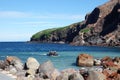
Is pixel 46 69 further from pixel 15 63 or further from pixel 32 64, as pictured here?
pixel 15 63

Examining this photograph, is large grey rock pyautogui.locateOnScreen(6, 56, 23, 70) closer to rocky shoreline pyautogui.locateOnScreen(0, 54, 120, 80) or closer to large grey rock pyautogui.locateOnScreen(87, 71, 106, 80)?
rocky shoreline pyautogui.locateOnScreen(0, 54, 120, 80)

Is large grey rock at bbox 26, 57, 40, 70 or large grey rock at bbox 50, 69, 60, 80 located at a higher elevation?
large grey rock at bbox 26, 57, 40, 70

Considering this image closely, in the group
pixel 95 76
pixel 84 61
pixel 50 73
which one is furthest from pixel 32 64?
pixel 84 61

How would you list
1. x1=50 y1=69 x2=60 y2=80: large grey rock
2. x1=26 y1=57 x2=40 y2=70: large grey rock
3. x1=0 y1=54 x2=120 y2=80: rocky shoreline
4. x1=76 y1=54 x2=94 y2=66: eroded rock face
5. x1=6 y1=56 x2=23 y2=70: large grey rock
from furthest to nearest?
x1=76 y1=54 x2=94 y2=66: eroded rock face
x1=6 y1=56 x2=23 y2=70: large grey rock
x1=26 y1=57 x2=40 y2=70: large grey rock
x1=50 y1=69 x2=60 y2=80: large grey rock
x1=0 y1=54 x2=120 y2=80: rocky shoreline

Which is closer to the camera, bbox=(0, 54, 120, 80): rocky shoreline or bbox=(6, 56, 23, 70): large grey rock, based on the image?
bbox=(0, 54, 120, 80): rocky shoreline

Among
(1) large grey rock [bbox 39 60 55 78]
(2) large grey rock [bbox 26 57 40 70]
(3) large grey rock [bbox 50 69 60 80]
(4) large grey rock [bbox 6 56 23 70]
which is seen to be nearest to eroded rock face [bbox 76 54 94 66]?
(4) large grey rock [bbox 6 56 23 70]

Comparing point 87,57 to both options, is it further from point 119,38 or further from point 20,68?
point 119,38

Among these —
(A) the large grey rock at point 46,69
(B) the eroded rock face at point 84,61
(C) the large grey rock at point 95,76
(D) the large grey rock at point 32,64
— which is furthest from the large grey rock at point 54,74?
(B) the eroded rock face at point 84,61

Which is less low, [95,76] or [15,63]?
[15,63]

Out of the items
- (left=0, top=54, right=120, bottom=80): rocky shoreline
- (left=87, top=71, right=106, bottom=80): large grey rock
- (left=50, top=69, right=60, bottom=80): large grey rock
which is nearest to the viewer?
(left=87, top=71, right=106, bottom=80): large grey rock

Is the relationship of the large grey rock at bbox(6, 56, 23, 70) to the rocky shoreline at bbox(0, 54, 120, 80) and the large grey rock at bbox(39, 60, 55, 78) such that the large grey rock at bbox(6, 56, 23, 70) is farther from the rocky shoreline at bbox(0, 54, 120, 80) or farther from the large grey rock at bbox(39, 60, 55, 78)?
the large grey rock at bbox(39, 60, 55, 78)

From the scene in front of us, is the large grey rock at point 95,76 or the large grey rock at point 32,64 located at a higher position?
the large grey rock at point 32,64

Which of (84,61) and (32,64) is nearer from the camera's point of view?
(32,64)

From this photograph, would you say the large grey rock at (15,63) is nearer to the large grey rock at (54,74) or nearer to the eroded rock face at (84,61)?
the large grey rock at (54,74)
